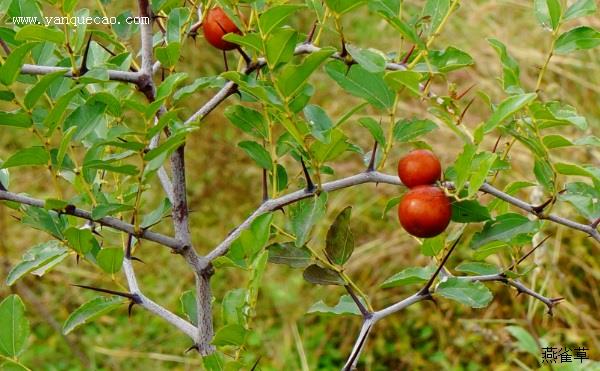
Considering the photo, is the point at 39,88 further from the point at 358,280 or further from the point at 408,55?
the point at 358,280

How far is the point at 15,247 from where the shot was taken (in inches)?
138

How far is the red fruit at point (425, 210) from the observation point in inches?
31.9

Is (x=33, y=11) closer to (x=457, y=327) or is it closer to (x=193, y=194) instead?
(x=457, y=327)

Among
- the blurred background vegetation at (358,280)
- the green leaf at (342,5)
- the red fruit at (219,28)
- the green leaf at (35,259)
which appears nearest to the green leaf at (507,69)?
the green leaf at (342,5)

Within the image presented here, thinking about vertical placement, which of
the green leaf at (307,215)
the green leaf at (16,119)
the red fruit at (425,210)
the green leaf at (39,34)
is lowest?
the green leaf at (307,215)

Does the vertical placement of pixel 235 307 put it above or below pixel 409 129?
below

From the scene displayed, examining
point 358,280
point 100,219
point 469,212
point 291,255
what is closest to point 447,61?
point 469,212

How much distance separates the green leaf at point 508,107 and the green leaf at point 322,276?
25 cm

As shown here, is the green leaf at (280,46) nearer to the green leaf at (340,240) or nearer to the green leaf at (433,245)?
the green leaf at (340,240)

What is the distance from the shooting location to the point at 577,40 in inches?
36.3

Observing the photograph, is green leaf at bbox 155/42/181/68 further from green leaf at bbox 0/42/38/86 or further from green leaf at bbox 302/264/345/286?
green leaf at bbox 302/264/345/286

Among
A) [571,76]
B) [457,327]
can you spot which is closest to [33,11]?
[457,327]

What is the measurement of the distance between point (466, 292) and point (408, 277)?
0.07 meters

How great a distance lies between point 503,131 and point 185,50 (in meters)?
3.27
